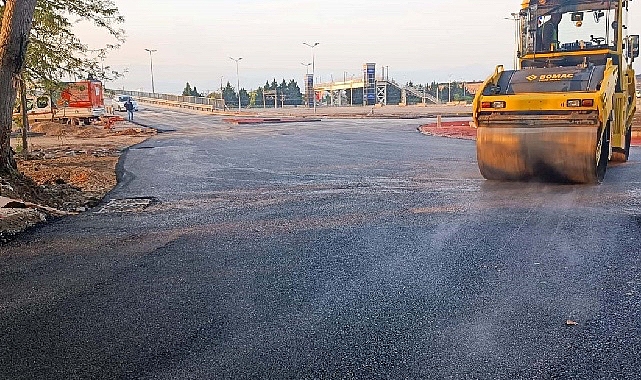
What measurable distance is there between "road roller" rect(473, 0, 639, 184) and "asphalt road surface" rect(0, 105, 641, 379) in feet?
1.70

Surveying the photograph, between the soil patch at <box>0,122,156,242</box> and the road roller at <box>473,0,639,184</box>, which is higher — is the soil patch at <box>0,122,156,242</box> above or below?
below

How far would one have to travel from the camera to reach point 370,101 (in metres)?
78.1

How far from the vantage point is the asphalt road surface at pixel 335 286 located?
405 cm

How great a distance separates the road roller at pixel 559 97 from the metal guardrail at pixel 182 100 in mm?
51223

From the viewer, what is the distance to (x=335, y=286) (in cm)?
558

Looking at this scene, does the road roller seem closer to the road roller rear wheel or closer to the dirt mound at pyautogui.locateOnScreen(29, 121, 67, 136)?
the road roller rear wheel

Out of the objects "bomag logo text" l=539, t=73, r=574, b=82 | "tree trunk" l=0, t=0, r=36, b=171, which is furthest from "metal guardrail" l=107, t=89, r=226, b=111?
"bomag logo text" l=539, t=73, r=574, b=82

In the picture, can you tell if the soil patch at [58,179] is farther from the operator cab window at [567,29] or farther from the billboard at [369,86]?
the billboard at [369,86]

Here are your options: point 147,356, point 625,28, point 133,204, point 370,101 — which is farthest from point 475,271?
point 370,101

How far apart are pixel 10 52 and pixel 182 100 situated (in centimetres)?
6952

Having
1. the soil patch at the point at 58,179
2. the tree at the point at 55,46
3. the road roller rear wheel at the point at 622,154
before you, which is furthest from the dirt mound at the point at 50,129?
the road roller rear wheel at the point at 622,154

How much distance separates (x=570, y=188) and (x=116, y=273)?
745 cm

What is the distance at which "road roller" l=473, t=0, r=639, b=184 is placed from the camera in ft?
32.6

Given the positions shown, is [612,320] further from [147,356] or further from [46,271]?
[46,271]
